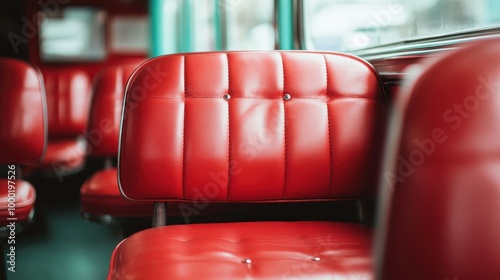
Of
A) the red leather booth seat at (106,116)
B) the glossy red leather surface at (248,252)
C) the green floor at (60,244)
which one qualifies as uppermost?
the red leather booth seat at (106,116)

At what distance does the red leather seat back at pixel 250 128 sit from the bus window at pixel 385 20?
29 cm

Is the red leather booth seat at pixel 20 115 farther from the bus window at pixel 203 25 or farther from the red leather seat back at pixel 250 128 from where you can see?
the bus window at pixel 203 25

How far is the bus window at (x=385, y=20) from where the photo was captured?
1443 mm

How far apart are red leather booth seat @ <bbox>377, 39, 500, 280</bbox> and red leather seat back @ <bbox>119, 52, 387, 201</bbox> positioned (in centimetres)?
78

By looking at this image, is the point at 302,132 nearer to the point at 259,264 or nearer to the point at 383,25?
the point at 259,264

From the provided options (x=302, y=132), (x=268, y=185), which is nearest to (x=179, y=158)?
(x=268, y=185)

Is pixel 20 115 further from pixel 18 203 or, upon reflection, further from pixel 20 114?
pixel 18 203

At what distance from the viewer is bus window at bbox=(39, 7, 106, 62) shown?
617cm

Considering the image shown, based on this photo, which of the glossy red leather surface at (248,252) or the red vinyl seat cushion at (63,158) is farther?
the red vinyl seat cushion at (63,158)

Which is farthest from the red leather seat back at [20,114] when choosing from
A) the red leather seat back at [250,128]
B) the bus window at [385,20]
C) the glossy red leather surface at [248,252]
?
the bus window at [385,20]

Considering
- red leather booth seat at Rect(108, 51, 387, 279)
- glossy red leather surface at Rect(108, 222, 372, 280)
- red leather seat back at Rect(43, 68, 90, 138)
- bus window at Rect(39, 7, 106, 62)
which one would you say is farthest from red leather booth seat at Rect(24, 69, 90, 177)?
bus window at Rect(39, 7, 106, 62)

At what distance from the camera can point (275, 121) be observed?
1.53 metres

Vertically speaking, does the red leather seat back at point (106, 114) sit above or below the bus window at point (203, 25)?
below

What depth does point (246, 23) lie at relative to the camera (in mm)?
3789
